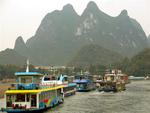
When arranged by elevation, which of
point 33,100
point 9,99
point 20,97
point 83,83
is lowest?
point 33,100

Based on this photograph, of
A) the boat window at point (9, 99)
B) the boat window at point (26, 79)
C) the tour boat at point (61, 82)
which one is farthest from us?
the tour boat at point (61, 82)

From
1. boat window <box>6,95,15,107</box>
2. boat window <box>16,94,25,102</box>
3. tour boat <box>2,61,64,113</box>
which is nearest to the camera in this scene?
tour boat <box>2,61,64,113</box>

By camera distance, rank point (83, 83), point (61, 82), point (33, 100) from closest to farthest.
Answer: point (33, 100) → point (61, 82) → point (83, 83)

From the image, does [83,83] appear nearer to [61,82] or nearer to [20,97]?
[61,82]

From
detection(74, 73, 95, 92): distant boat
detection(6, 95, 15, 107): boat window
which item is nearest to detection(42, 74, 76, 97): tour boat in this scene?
detection(74, 73, 95, 92): distant boat

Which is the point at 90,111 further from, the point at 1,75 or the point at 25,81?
the point at 1,75

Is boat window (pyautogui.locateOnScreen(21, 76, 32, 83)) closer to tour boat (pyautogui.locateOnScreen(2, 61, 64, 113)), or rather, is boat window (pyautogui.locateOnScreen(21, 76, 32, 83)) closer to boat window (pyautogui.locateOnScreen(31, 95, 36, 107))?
tour boat (pyautogui.locateOnScreen(2, 61, 64, 113))

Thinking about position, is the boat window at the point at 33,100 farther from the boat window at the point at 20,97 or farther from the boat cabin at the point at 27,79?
the boat cabin at the point at 27,79

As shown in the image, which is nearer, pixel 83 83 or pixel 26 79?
pixel 26 79

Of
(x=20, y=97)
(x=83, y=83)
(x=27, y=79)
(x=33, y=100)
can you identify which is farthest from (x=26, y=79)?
(x=83, y=83)

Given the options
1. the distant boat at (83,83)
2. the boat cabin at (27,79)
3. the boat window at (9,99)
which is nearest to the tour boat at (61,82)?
the distant boat at (83,83)

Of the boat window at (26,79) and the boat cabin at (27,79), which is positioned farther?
the boat window at (26,79)

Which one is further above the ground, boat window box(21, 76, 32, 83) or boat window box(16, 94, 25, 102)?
boat window box(21, 76, 32, 83)

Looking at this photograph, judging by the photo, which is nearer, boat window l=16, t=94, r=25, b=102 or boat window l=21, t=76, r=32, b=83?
boat window l=16, t=94, r=25, b=102
